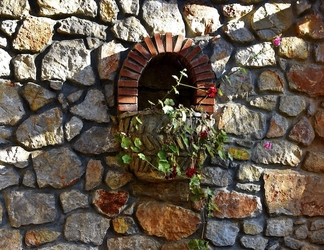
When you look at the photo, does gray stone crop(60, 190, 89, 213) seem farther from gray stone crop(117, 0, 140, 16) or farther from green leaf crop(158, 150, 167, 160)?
gray stone crop(117, 0, 140, 16)

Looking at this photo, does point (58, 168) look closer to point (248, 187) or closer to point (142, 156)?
point (142, 156)

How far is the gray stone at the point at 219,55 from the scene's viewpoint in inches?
95.7

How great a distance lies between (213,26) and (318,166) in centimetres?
101

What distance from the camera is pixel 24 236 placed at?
215 cm

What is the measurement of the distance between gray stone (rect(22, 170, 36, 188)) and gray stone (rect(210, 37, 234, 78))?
44.1 inches

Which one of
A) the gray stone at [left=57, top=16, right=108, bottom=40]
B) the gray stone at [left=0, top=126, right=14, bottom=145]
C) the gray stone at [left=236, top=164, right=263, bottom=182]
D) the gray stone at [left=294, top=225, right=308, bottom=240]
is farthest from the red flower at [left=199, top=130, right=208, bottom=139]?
the gray stone at [left=0, top=126, right=14, bottom=145]

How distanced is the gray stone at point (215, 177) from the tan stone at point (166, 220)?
19 centimetres

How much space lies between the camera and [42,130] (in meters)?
2.19

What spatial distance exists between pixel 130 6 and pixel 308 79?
1113 millimetres

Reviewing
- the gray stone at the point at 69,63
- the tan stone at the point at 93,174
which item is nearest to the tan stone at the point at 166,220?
the tan stone at the point at 93,174

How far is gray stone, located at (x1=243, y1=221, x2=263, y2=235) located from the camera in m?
2.39

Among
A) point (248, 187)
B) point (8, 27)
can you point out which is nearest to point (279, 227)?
point (248, 187)

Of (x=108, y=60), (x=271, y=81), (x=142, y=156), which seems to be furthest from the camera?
(x=271, y=81)

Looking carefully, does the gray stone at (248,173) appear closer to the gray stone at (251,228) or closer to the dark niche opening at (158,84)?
the gray stone at (251,228)
